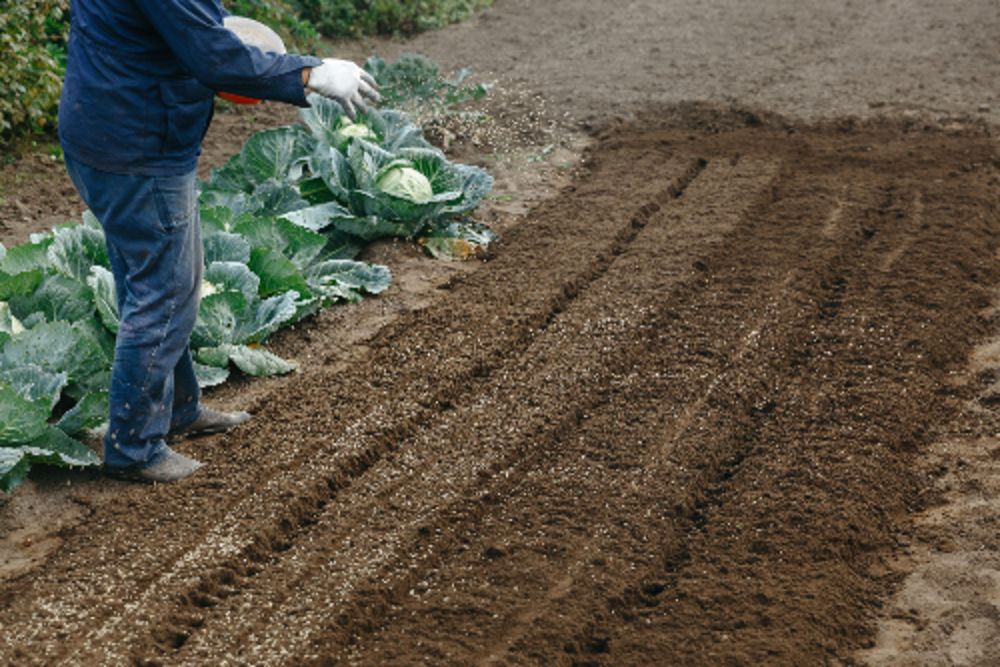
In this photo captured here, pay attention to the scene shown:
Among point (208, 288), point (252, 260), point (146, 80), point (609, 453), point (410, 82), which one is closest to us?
point (146, 80)

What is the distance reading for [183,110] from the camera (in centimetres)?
432

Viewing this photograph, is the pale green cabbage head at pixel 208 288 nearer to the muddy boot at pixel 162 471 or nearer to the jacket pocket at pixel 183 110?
the muddy boot at pixel 162 471

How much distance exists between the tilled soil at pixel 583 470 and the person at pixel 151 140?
0.42m

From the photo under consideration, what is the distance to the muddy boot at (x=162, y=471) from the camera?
15.4 ft

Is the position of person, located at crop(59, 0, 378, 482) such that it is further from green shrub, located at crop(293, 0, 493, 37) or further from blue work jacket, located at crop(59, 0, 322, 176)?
green shrub, located at crop(293, 0, 493, 37)

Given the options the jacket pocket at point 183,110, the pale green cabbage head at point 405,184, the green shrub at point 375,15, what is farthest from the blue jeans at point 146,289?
the green shrub at point 375,15

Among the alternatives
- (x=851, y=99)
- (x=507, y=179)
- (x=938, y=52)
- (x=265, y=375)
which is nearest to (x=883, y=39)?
(x=938, y=52)

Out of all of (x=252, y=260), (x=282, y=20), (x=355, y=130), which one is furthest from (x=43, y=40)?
(x=252, y=260)

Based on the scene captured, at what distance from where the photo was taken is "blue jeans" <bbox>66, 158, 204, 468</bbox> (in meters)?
4.38

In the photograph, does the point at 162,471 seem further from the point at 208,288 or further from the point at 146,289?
the point at 208,288

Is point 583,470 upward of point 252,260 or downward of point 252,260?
downward

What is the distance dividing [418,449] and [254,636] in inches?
50.6

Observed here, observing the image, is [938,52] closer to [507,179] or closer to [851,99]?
[851,99]

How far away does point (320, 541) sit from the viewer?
4316 mm
